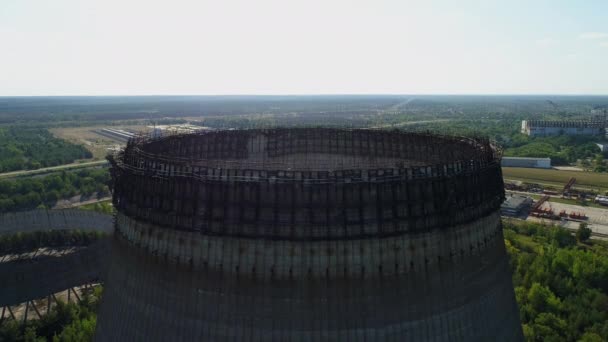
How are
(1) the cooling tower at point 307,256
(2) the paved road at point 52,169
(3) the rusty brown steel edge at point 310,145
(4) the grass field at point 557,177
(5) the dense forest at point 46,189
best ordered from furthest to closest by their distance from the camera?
(2) the paved road at point 52,169 < (4) the grass field at point 557,177 < (5) the dense forest at point 46,189 < (3) the rusty brown steel edge at point 310,145 < (1) the cooling tower at point 307,256

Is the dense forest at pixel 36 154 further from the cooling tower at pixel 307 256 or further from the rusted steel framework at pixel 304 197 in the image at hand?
the cooling tower at pixel 307 256

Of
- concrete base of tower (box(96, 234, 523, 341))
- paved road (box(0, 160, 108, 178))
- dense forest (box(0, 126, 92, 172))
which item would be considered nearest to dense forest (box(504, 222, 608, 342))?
concrete base of tower (box(96, 234, 523, 341))

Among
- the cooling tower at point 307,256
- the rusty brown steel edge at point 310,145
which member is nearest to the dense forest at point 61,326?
the rusty brown steel edge at point 310,145

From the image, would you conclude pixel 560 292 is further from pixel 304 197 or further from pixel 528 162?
pixel 528 162

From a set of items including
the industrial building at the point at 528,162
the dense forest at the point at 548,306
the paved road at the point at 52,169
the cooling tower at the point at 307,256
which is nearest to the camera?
the cooling tower at the point at 307,256

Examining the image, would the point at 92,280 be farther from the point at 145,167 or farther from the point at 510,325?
the point at 510,325

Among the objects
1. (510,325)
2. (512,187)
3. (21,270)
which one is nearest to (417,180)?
(510,325)
